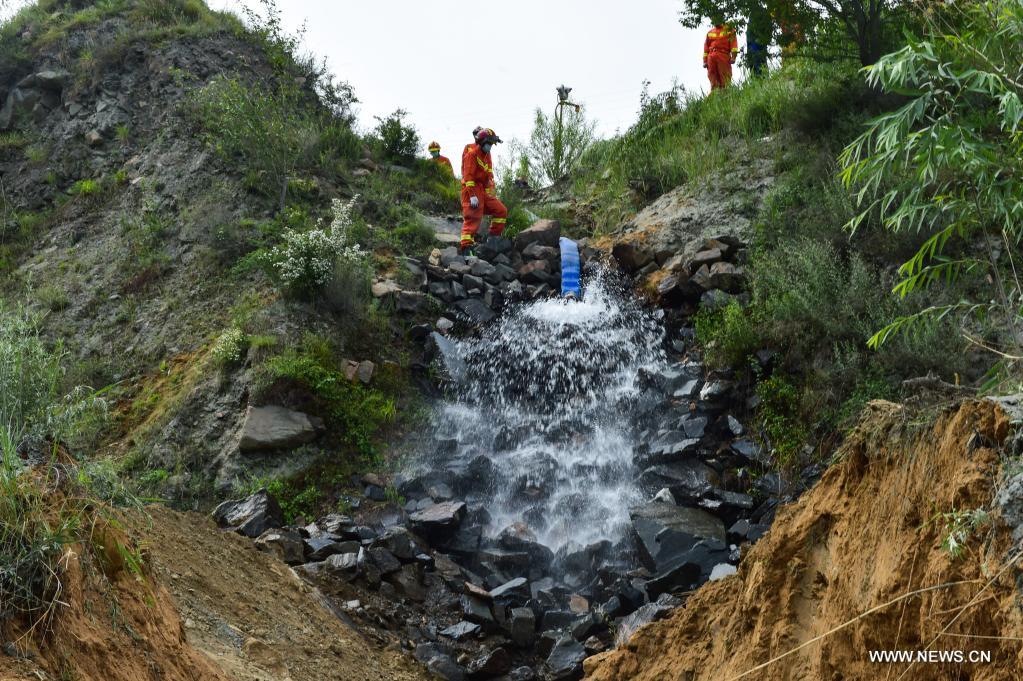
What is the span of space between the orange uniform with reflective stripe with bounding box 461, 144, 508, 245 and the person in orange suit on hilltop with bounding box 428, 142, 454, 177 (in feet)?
9.48

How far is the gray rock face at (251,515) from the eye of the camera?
261 inches

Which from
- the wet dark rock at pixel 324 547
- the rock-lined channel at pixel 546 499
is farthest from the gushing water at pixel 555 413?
the wet dark rock at pixel 324 547

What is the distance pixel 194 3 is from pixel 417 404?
1272 cm

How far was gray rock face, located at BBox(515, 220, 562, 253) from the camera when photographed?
12.5 metres

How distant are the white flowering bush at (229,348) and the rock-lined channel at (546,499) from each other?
2.33m

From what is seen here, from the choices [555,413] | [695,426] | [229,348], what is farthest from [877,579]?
[229,348]

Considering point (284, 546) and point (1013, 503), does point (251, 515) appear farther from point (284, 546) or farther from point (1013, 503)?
point (1013, 503)

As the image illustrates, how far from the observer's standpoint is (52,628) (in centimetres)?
242

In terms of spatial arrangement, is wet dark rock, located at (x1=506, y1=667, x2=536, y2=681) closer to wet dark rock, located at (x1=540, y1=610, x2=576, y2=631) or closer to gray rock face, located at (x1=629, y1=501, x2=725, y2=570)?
wet dark rock, located at (x1=540, y1=610, x2=576, y2=631)

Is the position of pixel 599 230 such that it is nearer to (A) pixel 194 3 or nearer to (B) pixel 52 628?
(A) pixel 194 3

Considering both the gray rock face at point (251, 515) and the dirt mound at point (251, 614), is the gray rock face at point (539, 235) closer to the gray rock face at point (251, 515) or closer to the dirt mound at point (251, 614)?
the gray rock face at point (251, 515)

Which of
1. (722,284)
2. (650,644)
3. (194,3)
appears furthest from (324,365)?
(194,3)

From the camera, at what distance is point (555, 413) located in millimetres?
9078

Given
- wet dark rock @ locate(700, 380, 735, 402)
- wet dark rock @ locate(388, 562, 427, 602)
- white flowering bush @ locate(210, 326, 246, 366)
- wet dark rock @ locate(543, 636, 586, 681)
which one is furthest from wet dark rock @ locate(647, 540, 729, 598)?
white flowering bush @ locate(210, 326, 246, 366)
